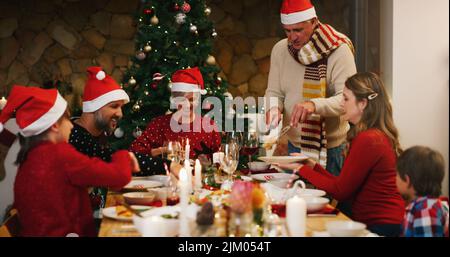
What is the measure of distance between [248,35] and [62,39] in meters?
1.96

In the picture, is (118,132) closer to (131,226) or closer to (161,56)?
(161,56)

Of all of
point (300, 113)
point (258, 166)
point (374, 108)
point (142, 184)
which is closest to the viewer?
point (374, 108)

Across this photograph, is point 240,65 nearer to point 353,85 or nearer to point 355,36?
point 355,36

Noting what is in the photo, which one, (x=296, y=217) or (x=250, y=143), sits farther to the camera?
(x=250, y=143)

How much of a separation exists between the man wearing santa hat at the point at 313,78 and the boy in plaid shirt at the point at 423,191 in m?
1.53

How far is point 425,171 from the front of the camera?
2.26m

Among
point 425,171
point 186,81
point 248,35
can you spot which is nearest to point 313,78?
point 186,81

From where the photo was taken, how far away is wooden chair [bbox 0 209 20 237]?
244 centimetres

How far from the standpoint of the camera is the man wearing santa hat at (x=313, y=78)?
3.98 m

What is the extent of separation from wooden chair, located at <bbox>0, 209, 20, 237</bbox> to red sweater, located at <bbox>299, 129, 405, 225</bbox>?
1.31 m

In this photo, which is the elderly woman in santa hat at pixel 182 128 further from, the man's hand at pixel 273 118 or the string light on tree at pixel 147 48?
the string light on tree at pixel 147 48

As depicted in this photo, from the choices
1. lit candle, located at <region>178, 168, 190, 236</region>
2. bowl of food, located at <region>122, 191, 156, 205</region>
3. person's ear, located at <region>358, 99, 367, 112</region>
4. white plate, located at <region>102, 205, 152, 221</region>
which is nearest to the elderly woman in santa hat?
person's ear, located at <region>358, 99, 367, 112</region>

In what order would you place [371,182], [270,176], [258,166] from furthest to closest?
[258,166]
[270,176]
[371,182]

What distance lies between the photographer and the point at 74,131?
11.5 ft
